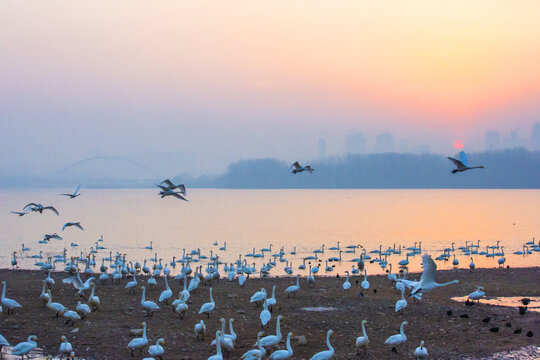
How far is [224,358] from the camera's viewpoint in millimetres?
14688

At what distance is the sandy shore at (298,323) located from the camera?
605 inches

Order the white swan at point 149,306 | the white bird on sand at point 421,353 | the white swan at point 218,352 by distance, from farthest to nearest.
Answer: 1. the white swan at point 149,306
2. the white bird on sand at point 421,353
3. the white swan at point 218,352

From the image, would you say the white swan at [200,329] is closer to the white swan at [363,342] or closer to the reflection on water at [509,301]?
the white swan at [363,342]

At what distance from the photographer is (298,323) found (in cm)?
1778

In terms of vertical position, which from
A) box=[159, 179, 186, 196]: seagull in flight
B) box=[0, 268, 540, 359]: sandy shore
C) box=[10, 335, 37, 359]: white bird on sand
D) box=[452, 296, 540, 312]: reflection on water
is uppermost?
box=[159, 179, 186, 196]: seagull in flight

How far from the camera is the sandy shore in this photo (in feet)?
50.4

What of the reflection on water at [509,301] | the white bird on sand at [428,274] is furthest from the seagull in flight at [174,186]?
the reflection on water at [509,301]

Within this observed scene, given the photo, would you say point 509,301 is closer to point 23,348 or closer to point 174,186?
point 174,186

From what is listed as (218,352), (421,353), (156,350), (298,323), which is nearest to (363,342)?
(421,353)

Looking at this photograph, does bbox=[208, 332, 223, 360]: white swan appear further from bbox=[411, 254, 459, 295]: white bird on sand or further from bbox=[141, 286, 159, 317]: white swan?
bbox=[411, 254, 459, 295]: white bird on sand

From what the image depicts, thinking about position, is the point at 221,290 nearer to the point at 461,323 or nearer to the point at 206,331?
the point at 206,331

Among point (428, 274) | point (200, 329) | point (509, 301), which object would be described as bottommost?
point (509, 301)

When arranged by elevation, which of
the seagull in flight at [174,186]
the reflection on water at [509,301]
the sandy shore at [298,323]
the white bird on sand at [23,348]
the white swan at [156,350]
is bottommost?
the reflection on water at [509,301]

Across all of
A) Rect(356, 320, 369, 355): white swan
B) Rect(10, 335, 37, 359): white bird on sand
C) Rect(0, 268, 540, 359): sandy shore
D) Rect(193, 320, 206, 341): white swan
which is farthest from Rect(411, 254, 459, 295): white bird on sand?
Rect(10, 335, 37, 359): white bird on sand
